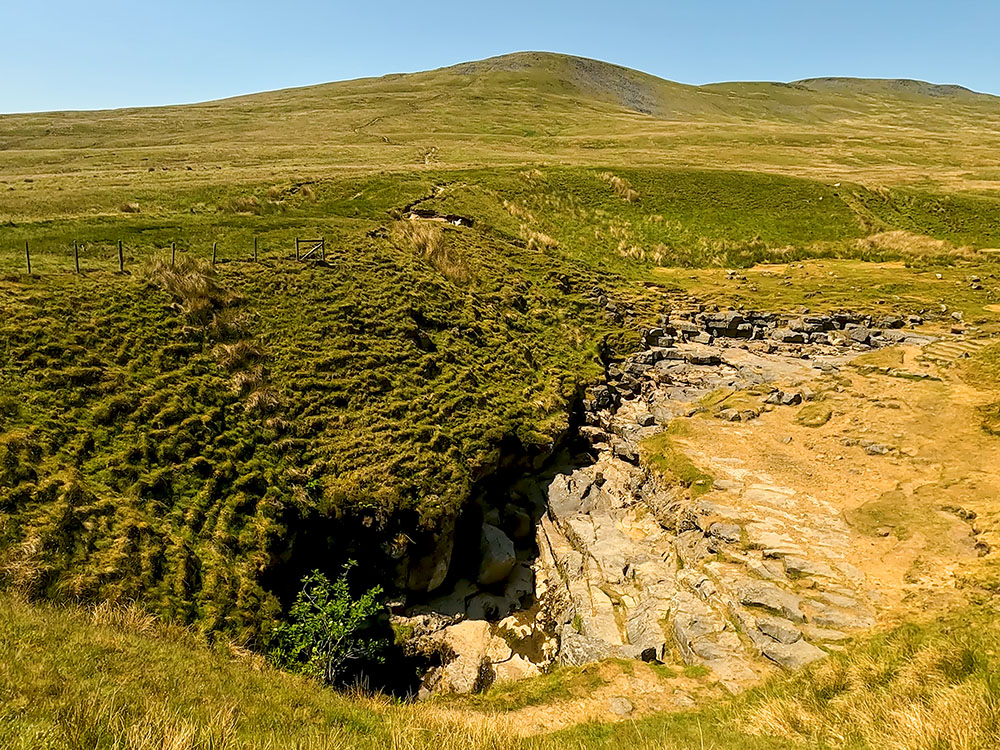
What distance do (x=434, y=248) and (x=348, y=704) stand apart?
123 feet

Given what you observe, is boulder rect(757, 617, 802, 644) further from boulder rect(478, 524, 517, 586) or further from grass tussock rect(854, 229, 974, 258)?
grass tussock rect(854, 229, 974, 258)

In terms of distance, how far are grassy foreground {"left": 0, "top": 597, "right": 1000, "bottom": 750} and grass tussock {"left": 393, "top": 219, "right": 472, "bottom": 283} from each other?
3315cm

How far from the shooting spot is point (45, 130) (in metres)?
128

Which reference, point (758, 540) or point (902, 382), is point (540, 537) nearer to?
point (758, 540)

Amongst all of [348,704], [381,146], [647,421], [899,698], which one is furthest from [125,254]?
[381,146]

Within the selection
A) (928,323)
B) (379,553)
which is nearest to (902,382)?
(928,323)

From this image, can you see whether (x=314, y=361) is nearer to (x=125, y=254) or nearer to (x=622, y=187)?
(x=125, y=254)

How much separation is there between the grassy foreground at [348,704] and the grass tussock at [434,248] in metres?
33.1

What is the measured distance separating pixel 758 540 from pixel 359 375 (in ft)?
65.9

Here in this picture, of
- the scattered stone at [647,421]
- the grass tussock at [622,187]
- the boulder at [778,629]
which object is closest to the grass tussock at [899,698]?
the boulder at [778,629]

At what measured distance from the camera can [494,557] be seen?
2352 cm

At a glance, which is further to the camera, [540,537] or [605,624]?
[540,537]

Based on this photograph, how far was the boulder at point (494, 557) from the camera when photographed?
23250 mm

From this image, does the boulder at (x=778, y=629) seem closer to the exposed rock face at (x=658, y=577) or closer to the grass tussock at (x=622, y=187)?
the exposed rock face at (x=658, y=577)
